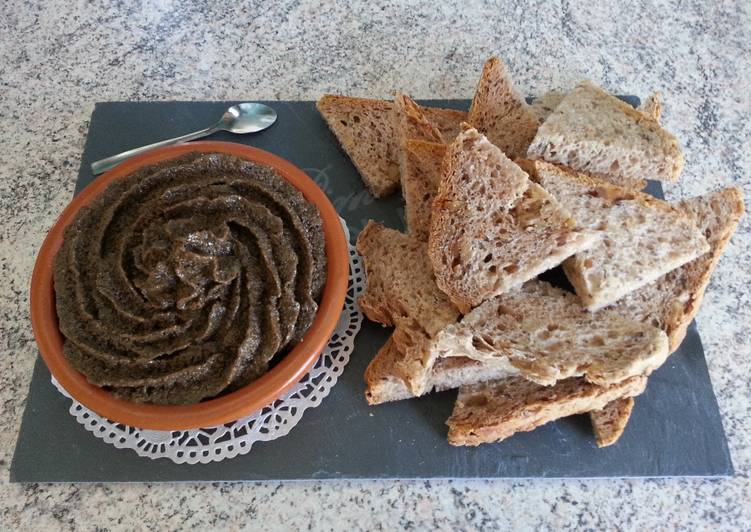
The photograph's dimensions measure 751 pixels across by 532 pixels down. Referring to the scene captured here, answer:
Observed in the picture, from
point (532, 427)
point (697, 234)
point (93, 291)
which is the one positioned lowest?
point (532, 427)

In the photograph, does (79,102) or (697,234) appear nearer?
(697,234)

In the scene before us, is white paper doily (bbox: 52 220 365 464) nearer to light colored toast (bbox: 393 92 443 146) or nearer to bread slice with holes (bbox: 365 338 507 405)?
bread slice with holes (bbox: 365 338 507 405)

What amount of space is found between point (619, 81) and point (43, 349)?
2.48 m

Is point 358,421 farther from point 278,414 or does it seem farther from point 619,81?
point 619,81

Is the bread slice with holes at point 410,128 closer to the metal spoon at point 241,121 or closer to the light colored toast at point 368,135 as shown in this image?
the light colored toast at point 368,135

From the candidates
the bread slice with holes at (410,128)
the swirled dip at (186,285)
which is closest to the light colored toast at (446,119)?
the bread slice with holes at (410,128)

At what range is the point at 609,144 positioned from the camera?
201 centimetres

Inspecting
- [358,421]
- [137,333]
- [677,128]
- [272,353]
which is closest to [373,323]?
[358,421]

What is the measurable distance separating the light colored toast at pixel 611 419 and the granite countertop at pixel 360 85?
15 centimetres

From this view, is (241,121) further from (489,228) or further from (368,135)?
(489,228)

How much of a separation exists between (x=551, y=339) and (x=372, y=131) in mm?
1046

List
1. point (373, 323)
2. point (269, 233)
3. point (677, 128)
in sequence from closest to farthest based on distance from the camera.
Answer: point (269, 233)
point (373, 323)
point (677, 128)

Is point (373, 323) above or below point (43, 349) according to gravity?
below

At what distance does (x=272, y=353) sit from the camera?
5.43 feet
